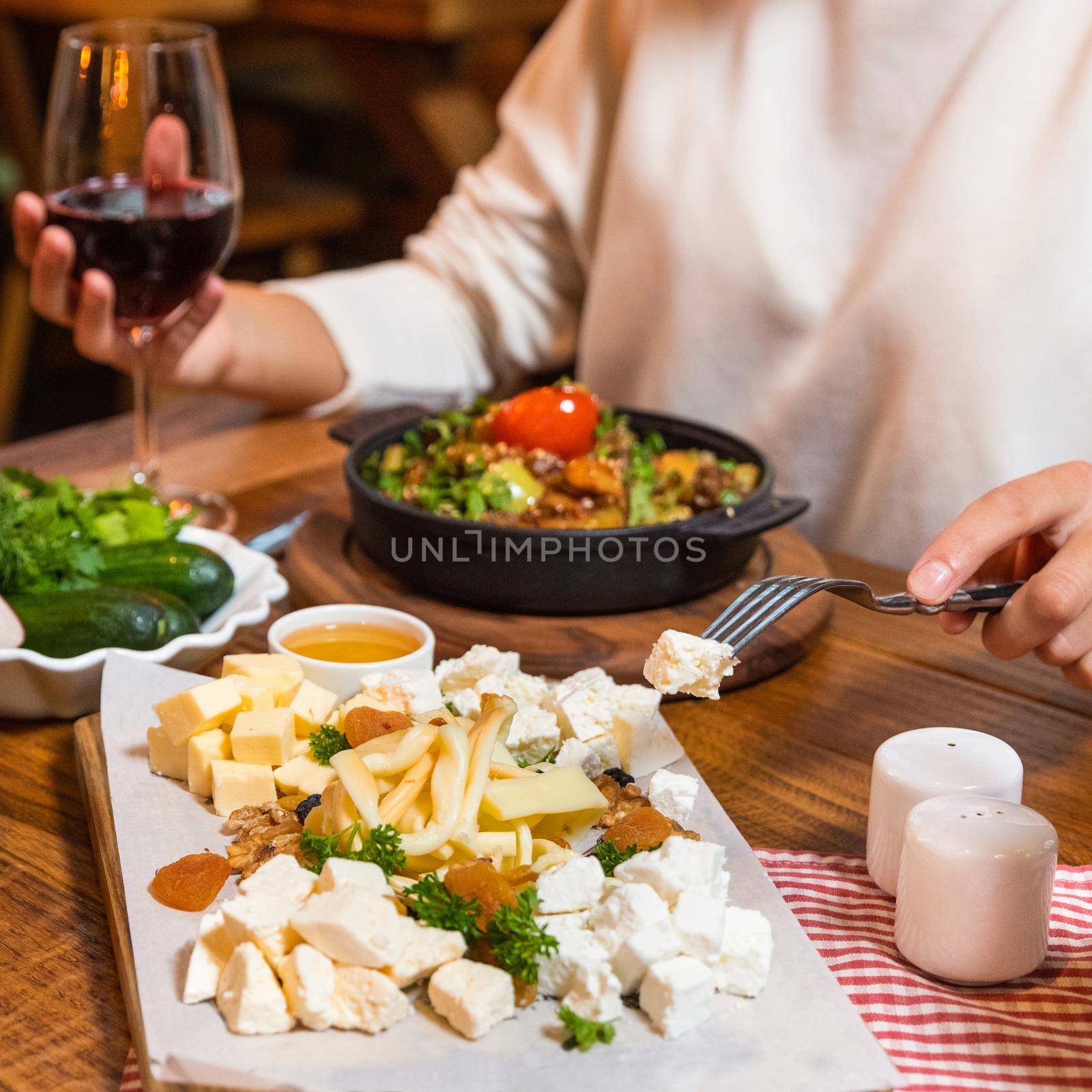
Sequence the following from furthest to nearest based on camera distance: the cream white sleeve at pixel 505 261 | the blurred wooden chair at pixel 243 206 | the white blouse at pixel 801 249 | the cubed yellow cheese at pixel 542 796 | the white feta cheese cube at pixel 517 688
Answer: the blurred wooden chair at pixel 243 206 < the cream white sleeve at pixel 505 261 < the white blouse at pixel 801 249 < the white feta cheese cube at pixel 517 688 < the cubed yellow cheese at pixel 542 796

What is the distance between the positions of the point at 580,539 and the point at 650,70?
1195 millimetres

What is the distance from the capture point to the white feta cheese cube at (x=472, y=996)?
0.85 metres

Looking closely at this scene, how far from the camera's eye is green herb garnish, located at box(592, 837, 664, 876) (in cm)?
102

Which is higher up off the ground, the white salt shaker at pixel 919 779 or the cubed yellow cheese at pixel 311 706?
the white salt shaker at pixel 919 779

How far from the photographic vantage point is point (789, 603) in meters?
1.19

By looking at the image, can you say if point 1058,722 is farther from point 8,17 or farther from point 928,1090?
point 8,17

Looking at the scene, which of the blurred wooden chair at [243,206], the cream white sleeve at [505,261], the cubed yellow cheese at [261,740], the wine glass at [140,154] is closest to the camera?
the cubed yellow cheese at [261,740]

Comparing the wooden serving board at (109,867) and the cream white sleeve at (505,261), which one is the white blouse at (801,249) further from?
the wooden serving board at (109,867)

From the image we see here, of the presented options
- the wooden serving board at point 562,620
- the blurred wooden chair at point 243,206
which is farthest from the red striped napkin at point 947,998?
the blurred wooden chair at point 243,206

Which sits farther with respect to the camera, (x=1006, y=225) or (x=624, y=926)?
(x=1006, y=225)

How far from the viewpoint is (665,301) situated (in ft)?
7.64

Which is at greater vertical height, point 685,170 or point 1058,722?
point 685,170

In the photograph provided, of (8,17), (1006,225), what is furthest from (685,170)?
(8,17)

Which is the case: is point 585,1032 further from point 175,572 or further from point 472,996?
point 175,572
